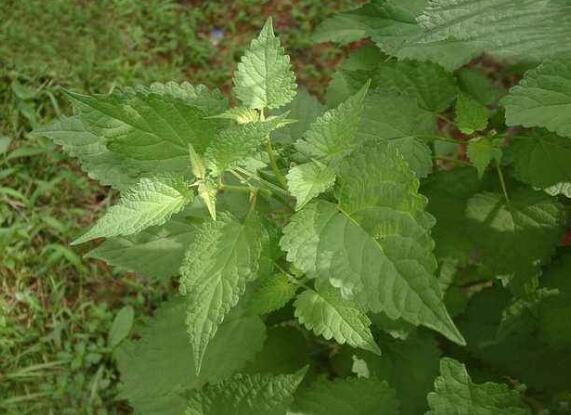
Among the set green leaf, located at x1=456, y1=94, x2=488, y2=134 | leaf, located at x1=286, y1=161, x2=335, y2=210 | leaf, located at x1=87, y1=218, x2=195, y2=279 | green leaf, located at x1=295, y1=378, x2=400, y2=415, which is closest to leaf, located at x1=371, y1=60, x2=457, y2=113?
green leaf, located at x1=456, y1=94, x2=488, y2=134

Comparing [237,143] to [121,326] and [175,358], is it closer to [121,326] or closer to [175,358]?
[175,358]

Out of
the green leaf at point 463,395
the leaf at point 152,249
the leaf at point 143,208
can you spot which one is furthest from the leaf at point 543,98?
the leaf at point 152,249

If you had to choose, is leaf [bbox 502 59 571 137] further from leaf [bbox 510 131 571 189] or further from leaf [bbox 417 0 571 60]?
leaf [bbox 510 131 571 189]

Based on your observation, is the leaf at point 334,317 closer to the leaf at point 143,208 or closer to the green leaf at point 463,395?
the green leaf at point 463,395

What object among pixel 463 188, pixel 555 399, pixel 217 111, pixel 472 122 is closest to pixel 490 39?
pixel 472 122

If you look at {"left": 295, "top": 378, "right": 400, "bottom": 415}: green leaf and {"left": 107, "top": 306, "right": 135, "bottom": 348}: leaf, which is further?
{"left": 107, "top": 306, "right": 135, "bottom": 348}: leaf

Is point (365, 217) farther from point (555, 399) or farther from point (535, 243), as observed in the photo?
point (555, 399)

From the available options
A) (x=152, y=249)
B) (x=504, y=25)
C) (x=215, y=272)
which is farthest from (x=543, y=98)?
(x=152, y=249)
